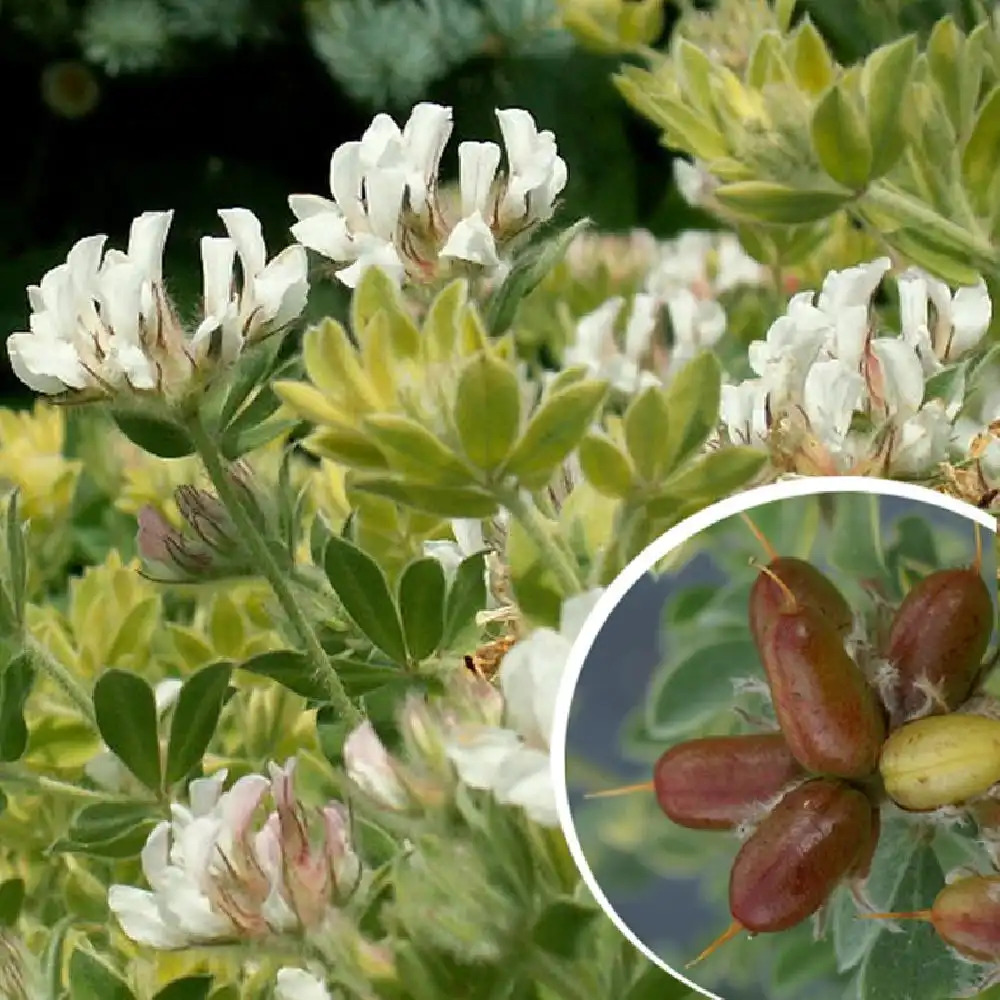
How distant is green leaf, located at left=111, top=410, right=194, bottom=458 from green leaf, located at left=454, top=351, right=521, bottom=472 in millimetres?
110

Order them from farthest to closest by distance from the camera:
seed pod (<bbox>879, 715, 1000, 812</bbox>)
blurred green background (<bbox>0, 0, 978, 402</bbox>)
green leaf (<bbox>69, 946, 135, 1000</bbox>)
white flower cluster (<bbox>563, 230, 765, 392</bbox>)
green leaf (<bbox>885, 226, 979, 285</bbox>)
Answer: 1. blurred green background (<bbox>0, 0, 978, 402</bbox>)
2. white flower cluster (<bbox>563, 230, 765, 392</bbox>)
3. green leaf (<bbox>885, 226, 979, 285</bbox>)
4. green leaf (<bbox>69, 946, 135, 1000</bbox>)
5. seed pod (<bbox>879, 715, 1000, 812</bbox>)

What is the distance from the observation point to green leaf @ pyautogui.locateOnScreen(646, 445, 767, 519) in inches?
11.5

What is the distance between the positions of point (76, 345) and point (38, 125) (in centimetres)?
265

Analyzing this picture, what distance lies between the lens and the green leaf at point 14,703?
1.33 feet

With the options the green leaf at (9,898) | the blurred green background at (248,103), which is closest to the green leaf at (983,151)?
the green leaf at (9,898)

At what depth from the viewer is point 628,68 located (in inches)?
24.1

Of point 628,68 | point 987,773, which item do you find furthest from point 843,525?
point 628,68

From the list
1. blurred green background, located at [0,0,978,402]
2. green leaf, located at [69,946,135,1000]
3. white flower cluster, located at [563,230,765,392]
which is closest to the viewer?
green leaf, located at [69,946,135,1000]

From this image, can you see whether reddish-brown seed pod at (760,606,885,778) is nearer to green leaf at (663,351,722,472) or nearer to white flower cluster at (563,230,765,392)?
green leaf at (663,351,722,472)

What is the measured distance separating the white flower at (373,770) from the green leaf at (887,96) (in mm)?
240

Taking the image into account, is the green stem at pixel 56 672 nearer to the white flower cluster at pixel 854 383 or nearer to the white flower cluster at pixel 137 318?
the white flower cluster at pixel 137 318

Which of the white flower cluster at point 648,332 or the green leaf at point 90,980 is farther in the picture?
the white flower cluster at point 648,332

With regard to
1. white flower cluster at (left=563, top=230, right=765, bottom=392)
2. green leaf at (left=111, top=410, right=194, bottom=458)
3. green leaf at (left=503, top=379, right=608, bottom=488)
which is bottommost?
white flower cluster at (left=563, top=230, right=765, bottom=392)

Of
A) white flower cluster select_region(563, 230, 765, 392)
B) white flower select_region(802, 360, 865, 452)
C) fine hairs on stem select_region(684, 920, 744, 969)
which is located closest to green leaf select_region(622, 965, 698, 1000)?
fine hairs on stem select_region(684, 920, 744, 969)
